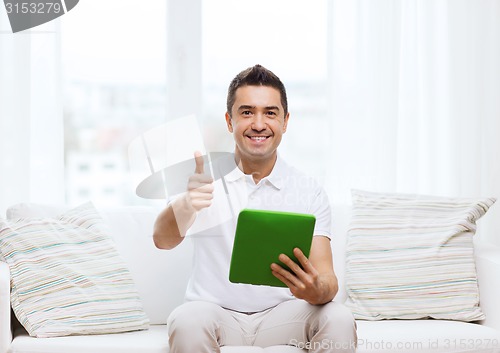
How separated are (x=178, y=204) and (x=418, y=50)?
1.79m

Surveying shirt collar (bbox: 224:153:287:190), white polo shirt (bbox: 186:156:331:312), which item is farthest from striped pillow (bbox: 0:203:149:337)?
shirt collar (bbox: 224:153:287:190)

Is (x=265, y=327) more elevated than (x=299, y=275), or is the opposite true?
(x=299, y=275)

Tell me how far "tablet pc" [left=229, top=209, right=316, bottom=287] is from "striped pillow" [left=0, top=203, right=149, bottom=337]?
23.9 inches

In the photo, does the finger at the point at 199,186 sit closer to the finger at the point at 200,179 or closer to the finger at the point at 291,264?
the finger at the point at 200,179

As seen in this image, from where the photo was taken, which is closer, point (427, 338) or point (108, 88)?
point (427, 338)

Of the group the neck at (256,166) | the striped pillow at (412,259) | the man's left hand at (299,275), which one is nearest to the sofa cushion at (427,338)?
the striped pillow at (412,259)

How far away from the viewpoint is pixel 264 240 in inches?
75.9

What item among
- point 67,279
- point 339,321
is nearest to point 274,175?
point 339,321

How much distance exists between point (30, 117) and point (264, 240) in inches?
65.8

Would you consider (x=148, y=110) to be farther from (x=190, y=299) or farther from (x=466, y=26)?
(x=466, y=26)

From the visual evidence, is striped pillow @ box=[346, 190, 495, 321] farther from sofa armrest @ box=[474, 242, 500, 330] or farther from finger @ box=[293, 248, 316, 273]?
finger @ box=[293, 248, 316, 273]

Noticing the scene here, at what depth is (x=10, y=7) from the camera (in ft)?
10.4

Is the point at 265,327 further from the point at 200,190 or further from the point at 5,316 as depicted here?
the point at 5,316

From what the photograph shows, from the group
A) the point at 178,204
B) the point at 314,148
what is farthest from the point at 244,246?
the point at 314,148
